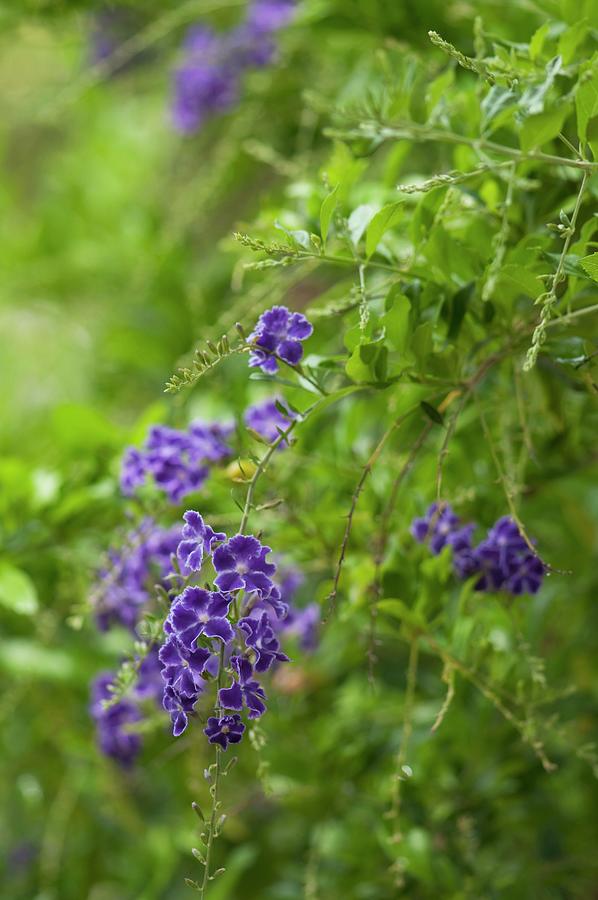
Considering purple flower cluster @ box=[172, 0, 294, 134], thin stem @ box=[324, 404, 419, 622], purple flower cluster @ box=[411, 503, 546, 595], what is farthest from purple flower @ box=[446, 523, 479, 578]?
purple flower cluster @ box=[172, 0, 294, 134]

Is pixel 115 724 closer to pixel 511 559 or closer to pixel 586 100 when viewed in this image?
pixel 511 559

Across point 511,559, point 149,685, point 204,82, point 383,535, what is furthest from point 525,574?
point 204,82

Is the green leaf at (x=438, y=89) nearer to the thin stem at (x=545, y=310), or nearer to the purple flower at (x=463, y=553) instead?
the thin stem at (x=545, y=310)

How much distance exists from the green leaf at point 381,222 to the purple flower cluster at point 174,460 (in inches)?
10.3

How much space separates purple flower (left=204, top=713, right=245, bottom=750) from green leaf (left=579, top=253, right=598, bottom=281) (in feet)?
1.17

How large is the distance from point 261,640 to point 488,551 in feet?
0.85

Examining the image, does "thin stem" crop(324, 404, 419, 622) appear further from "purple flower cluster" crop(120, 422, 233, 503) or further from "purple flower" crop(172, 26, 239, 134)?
"purple flower" crop(172, 26, 239, 134)

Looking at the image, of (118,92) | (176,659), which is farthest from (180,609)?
(118,92)

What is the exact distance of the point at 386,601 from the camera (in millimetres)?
824

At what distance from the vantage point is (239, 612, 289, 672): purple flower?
623 mm

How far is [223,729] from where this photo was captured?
24.2 inches

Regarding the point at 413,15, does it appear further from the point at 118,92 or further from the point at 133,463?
the point at 118,92

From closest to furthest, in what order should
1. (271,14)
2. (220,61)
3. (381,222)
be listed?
(381,222) → (271,14) → (220,61)

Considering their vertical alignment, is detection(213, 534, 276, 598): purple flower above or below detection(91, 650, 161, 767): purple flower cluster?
above
